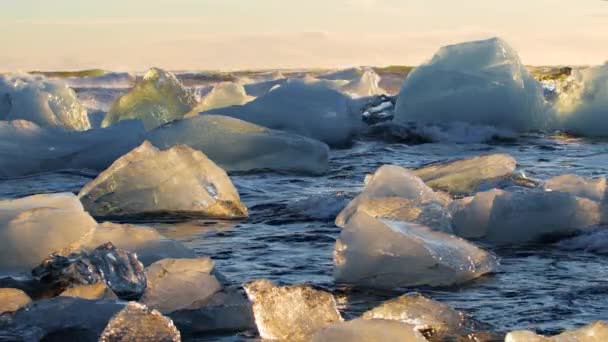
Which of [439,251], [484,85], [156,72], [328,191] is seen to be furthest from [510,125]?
[439,251]

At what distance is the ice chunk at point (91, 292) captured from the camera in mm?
3354

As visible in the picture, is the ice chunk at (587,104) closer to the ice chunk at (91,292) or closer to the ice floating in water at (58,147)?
the ice floating in water at (58,147)

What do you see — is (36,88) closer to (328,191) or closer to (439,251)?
(328,191)

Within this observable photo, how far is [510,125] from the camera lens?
10.6m

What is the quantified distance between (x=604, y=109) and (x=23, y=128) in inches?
219

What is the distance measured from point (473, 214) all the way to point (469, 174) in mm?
1175

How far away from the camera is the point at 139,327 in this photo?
119 inches

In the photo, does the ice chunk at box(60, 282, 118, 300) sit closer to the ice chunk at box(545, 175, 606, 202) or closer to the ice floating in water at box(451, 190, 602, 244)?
the ice floating in water at box(451, 190, 602, 244)

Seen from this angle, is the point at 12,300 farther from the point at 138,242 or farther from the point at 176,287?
the point at 138,242

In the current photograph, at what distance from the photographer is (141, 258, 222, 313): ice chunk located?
3438 mm

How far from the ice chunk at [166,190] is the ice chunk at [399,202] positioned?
2.56ft

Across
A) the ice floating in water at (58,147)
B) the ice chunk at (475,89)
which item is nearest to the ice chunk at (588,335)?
the ice floating in water at (58,147)

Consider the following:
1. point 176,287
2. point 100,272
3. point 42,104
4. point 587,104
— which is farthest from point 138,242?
point 587,104

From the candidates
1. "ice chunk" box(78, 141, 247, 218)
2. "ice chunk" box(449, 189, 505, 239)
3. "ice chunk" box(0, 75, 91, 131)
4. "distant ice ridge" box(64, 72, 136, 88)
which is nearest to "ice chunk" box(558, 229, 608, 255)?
"ice chunk" box(449, 189, 505, 239)
